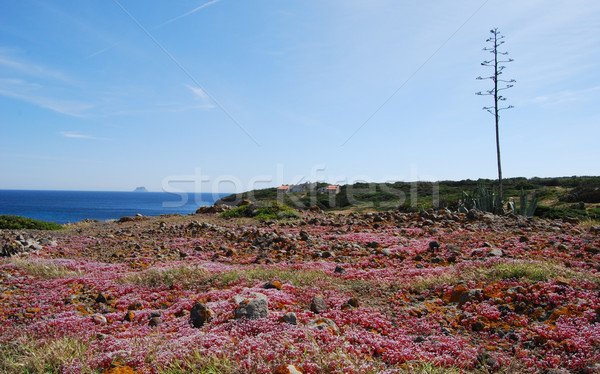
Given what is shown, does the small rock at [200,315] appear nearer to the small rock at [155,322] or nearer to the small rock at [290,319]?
the small rock at [155,322]

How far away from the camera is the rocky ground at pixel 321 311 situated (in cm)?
338

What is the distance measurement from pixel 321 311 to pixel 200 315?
163 cm

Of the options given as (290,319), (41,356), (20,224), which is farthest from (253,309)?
(20,224)

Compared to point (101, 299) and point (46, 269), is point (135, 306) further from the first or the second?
point (46, 269)

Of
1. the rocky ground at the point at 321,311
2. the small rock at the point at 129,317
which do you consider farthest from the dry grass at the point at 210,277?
the small rock at the point at 129,317

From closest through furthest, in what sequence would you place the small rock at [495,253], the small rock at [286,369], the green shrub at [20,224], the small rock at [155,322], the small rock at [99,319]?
the small rock at [286,369] < the small rock at [155,322] < the small rock at [99,319] < the small rock at [495,253] < the green shrub at [20,224]

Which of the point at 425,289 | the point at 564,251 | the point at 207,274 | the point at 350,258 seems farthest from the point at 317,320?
the point at 564,251

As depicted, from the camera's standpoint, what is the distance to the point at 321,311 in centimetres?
476

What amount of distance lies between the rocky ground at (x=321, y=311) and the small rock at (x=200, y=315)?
16 millimetres

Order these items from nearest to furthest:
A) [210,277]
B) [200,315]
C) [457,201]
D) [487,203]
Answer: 1. [200,315]
2. [210,277]
3. [487,203]
4. [457,201]

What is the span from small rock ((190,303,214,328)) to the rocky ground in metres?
0.02

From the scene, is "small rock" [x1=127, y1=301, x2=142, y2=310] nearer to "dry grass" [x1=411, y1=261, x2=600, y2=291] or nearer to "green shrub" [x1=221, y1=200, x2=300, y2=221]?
"dry grass" [x1=411, y1=261, x2=600, y2=291]

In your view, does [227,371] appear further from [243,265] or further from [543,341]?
[243,265]

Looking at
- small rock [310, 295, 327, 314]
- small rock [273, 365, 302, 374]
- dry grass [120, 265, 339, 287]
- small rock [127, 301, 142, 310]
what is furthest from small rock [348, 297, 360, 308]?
small rock [127, 301, 142, 310]
